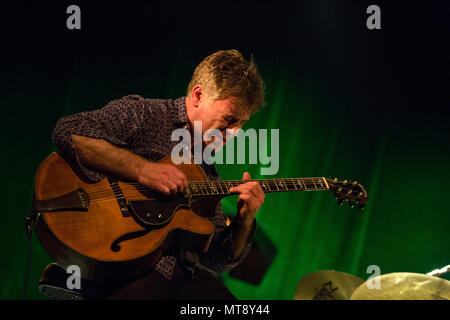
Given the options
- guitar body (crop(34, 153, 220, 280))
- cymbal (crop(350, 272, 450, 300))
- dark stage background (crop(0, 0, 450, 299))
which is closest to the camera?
guitar body (crop(34, 153, 220, 280))

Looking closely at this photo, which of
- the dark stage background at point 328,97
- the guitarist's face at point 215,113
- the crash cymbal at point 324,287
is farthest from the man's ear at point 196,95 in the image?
the crash cymbal at point 324,287

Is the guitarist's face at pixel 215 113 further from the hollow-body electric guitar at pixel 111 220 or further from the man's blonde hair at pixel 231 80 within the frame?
the hollow-body electric guitar at pixel 111 220

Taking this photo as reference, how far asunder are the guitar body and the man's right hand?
6 centimetres

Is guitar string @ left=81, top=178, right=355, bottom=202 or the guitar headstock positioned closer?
guitar string @ left=81, top=178, right=355, bottom=202

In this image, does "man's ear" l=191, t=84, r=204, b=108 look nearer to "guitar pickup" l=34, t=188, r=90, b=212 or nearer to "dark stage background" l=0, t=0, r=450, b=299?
"dark stage background" l=0, t=0, r=450, b=299

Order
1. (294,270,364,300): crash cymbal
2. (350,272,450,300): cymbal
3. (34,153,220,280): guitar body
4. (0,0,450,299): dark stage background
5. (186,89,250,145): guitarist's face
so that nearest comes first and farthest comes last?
(34,153,220,280): guitar body < (350,272,450,300): cymbal < (186,89,250,145): guitarist's face < (294,270,364,300): crash cymbal < (0,0,450,299): dark stage background

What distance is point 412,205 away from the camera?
141 inches

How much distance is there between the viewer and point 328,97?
3.72 meters

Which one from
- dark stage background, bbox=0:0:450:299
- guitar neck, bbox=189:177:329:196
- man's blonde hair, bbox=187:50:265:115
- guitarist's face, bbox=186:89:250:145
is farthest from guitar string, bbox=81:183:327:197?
dark stage background, bbox=0:0:450:299

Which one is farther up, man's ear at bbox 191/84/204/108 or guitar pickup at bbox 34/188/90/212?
man's ear at bbox 191/84/204/108

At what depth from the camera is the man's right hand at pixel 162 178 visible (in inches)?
76.5

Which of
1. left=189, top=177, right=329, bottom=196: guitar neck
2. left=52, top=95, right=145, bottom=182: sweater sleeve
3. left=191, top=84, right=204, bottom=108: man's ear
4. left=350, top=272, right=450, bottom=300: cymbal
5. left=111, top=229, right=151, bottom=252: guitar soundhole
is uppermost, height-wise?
left=191, top=84, right=204, bottom=108: man's ear

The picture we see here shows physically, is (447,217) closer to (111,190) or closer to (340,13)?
(340,13)

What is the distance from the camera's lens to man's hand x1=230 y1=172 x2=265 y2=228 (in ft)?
7.29
